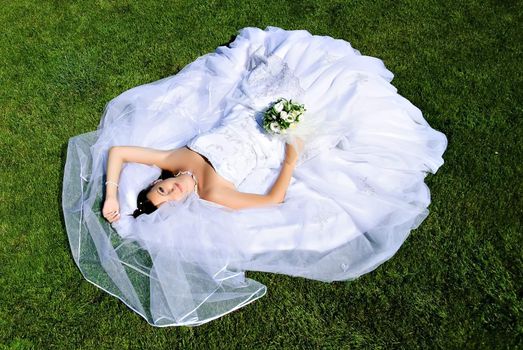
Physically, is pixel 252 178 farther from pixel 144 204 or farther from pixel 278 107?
pixel 144 204

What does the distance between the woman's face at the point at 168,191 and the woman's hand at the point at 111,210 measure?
0.37m

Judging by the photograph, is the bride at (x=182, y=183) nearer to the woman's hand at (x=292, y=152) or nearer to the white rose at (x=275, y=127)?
the woman's hand at (x=292, y=152)

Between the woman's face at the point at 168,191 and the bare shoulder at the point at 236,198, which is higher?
the woman's face at the point at 168,191

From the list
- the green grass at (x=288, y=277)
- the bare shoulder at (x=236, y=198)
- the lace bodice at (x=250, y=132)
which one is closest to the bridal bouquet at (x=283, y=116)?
the lace bodice at (x=250, y=132)

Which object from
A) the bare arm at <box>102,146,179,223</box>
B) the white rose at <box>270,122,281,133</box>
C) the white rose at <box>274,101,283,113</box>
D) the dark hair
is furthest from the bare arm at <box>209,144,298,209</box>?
the bare arm at <box>102,146,179,223</box>

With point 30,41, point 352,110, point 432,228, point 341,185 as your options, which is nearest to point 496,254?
point 432,228

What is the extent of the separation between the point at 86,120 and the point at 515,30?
19.0 feet

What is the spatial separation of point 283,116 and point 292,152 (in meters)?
0.40

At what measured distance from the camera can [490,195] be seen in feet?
18.1

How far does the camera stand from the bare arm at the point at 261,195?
17.1 ft

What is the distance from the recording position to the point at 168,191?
511 centimetres

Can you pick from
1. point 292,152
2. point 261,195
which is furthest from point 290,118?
point 261,195

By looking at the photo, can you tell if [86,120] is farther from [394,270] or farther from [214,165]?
[394,270]

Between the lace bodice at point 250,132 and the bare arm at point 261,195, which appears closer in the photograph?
the bare arm at point 261,195
